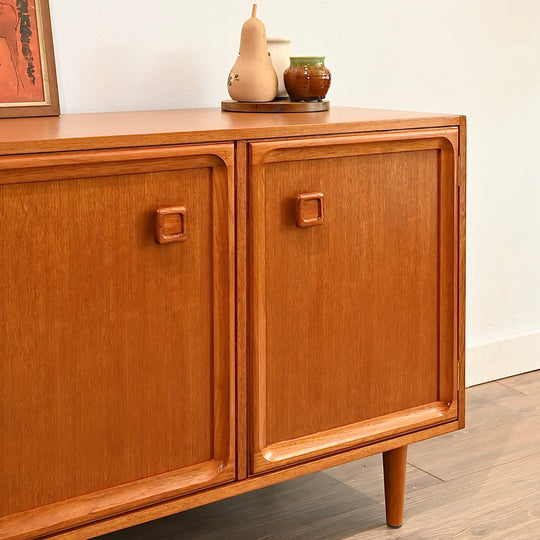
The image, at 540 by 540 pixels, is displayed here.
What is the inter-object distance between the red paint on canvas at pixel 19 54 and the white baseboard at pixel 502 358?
143cm

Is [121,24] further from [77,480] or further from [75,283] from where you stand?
[77,480]

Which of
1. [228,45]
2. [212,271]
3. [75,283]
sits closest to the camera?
[75,283]

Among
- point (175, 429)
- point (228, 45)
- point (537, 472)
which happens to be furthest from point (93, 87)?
point (537, 472)

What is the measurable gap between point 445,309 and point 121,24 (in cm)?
86

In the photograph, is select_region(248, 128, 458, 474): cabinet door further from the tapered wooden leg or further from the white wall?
the white wall

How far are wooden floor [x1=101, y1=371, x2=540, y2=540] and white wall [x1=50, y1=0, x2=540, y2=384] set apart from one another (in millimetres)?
452

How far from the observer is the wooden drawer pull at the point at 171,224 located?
3.99ft

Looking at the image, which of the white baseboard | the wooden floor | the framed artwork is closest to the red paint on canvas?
the framed artwork

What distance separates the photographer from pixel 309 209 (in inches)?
53.7

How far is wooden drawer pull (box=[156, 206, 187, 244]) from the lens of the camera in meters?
1.21

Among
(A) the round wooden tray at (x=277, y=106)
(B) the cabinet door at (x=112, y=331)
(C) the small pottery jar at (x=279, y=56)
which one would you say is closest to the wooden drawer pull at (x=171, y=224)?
(B) the cabinet door at (x=112, y=331)

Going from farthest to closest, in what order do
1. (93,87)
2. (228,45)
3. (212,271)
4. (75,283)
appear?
(228,45) → (93,87) → (212,271) → (75,283)

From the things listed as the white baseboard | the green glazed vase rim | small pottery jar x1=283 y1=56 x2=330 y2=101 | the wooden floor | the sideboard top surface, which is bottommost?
the wooden floor

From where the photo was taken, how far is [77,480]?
1.23 metres
